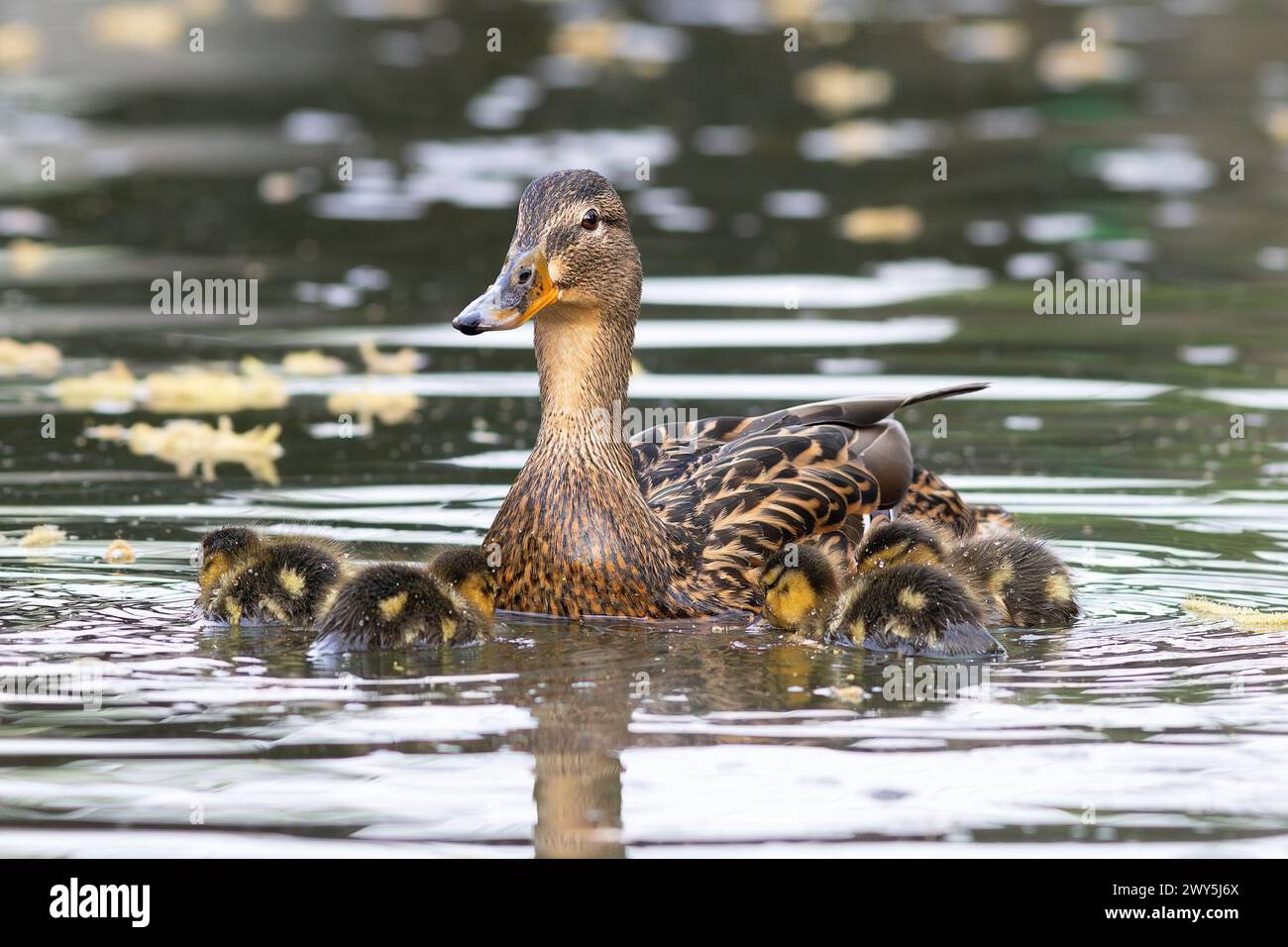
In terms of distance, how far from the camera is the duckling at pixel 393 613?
263 inches

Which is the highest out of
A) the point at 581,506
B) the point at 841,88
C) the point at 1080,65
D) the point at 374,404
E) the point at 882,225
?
the point at 1080,65

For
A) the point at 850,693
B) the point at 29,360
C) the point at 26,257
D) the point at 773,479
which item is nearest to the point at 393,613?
the point at 850,693

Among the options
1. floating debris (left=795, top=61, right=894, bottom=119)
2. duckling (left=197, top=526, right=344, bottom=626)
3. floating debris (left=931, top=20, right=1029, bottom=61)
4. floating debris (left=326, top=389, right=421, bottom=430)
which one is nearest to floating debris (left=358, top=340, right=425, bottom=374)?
floating debris (left=326, top=389, right=421, bottom=430)

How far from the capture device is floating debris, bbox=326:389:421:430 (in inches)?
401

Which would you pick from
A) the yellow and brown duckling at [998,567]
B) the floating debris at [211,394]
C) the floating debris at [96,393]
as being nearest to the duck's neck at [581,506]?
the yellow and brown duckling at [998,567]

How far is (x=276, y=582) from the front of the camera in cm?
707

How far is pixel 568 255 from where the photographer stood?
725 centimetres

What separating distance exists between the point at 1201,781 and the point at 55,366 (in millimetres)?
6786

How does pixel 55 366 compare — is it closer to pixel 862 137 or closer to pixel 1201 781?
pixel 1201 781

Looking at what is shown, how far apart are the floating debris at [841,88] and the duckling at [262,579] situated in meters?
11.4

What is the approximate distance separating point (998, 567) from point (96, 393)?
15.5ft

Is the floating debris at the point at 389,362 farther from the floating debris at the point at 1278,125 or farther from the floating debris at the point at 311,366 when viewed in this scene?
the floating debris at the point at 1278,125

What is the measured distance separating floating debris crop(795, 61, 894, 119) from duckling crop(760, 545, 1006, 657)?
11.3 m

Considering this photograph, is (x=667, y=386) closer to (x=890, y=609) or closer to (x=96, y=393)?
(x=96, y=393)
